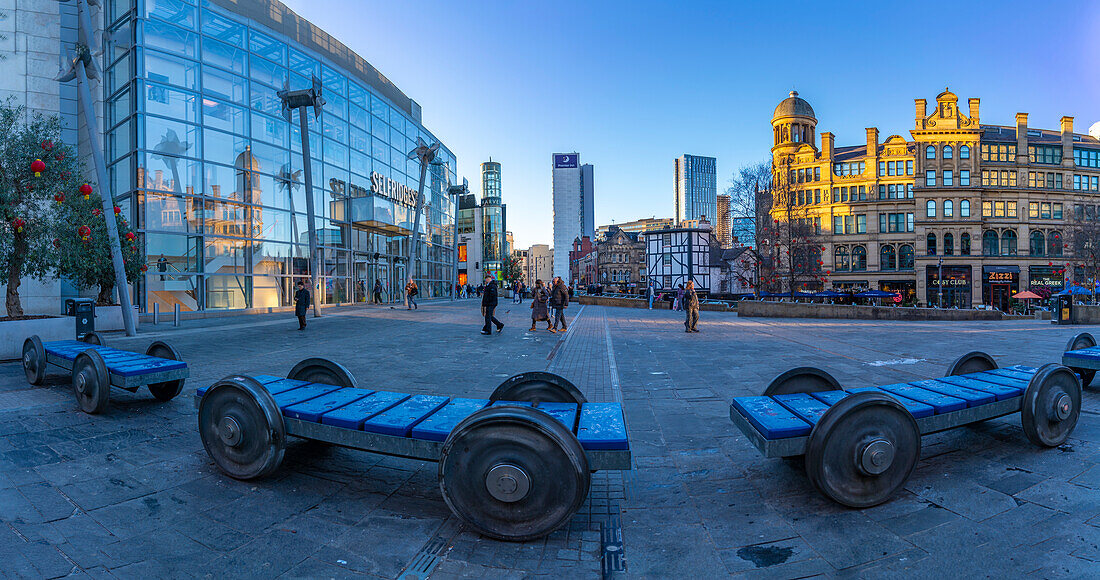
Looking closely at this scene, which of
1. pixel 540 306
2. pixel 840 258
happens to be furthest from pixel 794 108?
pixel 540 306

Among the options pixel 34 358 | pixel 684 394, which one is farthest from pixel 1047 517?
pixel 34 358

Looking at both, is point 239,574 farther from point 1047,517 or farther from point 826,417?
point 1047,517

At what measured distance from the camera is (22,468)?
13.2ft

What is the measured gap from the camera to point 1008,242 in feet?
163

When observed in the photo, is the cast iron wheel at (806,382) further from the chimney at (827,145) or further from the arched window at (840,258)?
the chimney at (827,145)

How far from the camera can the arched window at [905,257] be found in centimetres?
5112

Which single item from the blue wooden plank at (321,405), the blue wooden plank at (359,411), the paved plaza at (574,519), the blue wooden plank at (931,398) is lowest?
the paved plaza at (574,519)

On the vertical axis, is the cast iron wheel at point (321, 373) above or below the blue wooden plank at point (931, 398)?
above

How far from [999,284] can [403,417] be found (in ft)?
212

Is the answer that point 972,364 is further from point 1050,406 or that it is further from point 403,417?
point 403,417

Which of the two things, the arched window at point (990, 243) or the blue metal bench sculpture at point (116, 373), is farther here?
the arched window at point (990, 243)

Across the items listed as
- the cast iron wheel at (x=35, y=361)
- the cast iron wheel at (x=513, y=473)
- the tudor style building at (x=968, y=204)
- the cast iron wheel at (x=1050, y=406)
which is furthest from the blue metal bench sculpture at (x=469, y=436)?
the tudor style building at (x=968, y=204)

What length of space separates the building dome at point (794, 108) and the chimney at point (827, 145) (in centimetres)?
388

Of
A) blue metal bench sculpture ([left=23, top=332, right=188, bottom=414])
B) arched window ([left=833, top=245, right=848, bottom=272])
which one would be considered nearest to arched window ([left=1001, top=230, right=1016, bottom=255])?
arched window ([left=833, top=245, right=848, bottom=272])
